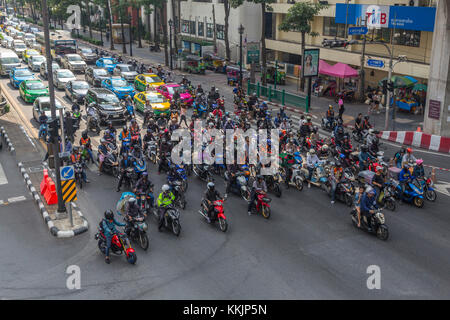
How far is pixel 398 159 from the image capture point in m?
19.7

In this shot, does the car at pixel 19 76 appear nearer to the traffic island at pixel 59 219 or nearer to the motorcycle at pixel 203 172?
the traffic island at pixel 59 219

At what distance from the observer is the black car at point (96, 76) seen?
3906 cm

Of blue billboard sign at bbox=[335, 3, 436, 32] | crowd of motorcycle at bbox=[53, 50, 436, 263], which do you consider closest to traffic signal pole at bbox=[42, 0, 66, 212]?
crowd of motorcycle at bbox=[53, 50, 436, 263]

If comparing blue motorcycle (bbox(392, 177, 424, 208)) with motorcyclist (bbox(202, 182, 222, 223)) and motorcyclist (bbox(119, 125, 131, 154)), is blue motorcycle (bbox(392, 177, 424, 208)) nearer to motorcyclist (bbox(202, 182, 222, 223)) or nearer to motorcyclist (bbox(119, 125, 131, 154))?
motorcyclist (bbox(202, 182, 222, 223))

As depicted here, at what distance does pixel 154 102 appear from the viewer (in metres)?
31.7

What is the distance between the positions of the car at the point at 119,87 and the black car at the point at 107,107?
364 cm

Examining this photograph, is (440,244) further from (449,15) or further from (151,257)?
(449,15)

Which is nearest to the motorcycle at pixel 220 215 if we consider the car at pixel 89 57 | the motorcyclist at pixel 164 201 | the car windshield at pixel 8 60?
the motorcyclist at pixel 164 201

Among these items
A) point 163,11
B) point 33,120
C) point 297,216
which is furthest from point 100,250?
Result: point 163,11

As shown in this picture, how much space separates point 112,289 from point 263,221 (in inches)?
233

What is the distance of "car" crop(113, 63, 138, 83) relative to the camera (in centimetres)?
4197

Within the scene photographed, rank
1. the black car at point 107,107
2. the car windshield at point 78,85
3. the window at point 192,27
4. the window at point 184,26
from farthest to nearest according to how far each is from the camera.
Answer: the window at point 184,26
the window at point 192,27
the car windshield at point 78,85
the black car at point 107,107

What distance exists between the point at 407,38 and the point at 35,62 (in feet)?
115

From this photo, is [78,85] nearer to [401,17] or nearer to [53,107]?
[53,107]
